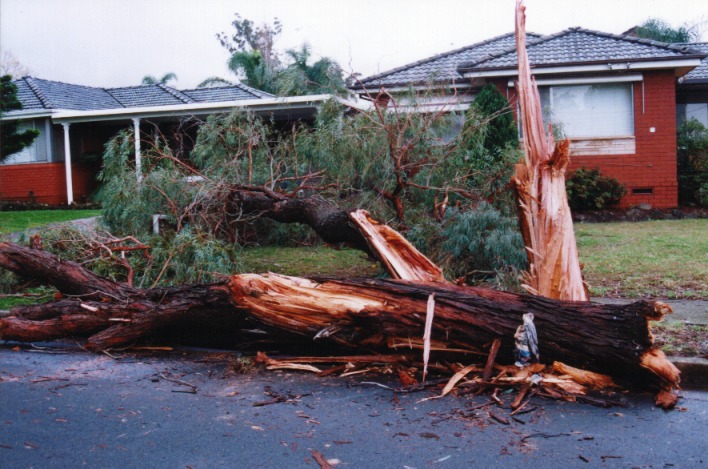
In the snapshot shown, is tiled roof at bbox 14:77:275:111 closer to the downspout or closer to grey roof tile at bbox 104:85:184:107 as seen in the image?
grey roof tile at bbox 104:85:184:107

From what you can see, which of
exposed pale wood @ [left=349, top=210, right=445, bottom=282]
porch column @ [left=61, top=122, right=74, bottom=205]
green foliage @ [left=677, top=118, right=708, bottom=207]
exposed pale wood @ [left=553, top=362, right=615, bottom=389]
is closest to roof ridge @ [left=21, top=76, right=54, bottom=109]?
porch column @ [left=61, top=122, right=74, bottom=205]

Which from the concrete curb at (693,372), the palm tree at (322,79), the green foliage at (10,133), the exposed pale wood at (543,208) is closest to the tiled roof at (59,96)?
the green foliage at (10,133)

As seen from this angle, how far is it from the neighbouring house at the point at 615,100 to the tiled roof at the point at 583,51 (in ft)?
0.08

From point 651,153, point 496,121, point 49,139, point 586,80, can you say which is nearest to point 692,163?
point 651,153

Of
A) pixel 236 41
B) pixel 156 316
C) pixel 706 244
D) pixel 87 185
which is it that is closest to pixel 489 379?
pixel 156 316

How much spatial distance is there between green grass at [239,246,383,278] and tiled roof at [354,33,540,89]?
7.41 m

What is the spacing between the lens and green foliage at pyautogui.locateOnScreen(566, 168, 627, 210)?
51.6 ft

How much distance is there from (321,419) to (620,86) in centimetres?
1514

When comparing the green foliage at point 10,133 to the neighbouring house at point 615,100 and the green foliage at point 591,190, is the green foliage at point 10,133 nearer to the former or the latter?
the neighbouring house at point 615,100

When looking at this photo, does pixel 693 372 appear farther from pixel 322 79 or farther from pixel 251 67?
pixel 251 67

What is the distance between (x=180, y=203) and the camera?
9.65 meters

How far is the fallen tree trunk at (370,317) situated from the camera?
481cm

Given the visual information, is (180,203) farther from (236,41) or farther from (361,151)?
(236,41)

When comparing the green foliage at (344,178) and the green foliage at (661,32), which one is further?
the green foliage at (661,32)
